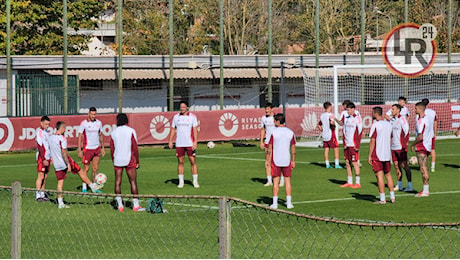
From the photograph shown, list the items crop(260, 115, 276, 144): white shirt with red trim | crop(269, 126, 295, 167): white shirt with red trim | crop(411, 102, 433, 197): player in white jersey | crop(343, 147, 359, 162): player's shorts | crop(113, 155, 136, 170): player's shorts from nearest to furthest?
crop(269, 126, 295, 167): white shirt with red trim → crop(113, 155, 136, 170): player's shorts → crop(411, 102, 433, 197): player in white jersey → crop(343, 147, 359, 162): player's shorts → crop(260, 115, 276, 144): white shirt with red trim

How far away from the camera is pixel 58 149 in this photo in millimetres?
19172

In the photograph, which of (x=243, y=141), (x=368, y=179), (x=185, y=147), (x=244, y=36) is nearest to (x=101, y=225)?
(x=185, y=147)

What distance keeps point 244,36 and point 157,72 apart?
21327mm

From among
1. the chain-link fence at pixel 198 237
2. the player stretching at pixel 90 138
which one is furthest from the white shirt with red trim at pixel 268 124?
the chain-link fence at pixel 198 237

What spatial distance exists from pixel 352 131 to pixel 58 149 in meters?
7.81

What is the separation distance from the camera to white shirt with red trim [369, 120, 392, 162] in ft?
63.4

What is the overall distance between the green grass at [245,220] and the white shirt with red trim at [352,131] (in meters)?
1.13

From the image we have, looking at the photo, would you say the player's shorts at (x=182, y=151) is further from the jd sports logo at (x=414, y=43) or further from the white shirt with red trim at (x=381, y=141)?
the jd sports logo at (x=414, y=43)

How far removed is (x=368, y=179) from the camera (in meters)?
24.8

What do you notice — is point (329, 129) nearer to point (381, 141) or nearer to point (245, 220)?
point (381, 141)

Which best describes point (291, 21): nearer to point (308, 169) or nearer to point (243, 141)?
point (243, 141)

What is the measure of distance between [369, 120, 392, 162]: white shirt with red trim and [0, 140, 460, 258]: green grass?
3.36ft

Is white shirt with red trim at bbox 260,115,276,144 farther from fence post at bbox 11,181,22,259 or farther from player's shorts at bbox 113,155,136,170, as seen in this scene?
fence post at bbox 11,181,22,259

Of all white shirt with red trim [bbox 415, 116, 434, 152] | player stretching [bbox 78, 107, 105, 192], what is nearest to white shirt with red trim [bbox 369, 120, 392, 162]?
white shirt with red trim [bbox 415, 116, 434, 152]
